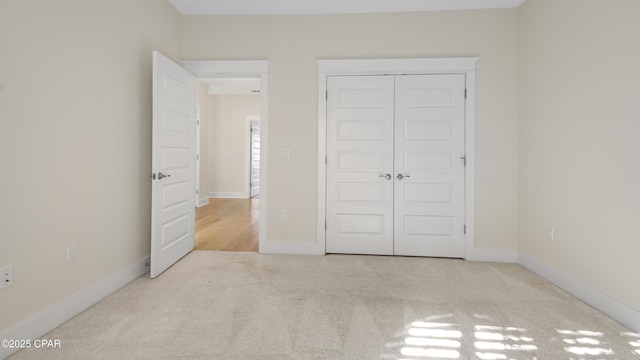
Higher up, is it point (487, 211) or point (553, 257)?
point (487, 211)

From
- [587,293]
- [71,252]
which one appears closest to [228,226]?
[71,252]

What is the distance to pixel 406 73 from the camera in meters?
3.51

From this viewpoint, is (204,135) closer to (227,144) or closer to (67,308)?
(227,144)

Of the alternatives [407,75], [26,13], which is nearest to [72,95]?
[26,13]

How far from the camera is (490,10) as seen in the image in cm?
339

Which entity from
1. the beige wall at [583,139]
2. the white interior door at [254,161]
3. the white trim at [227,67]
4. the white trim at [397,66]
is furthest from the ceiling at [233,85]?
the beige wall at [583,139]

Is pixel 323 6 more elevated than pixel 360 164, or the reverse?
pixel 323 6

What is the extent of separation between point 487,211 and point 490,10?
2.17 metres

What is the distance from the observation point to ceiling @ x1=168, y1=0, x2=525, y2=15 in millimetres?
3305

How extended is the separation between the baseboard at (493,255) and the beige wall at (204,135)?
577 cm

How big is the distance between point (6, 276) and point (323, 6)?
11.2 feet

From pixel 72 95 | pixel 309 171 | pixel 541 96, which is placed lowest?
pixel 309 171

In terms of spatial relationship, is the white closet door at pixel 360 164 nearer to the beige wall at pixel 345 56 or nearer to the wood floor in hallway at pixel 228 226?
the beige wall at pixel 345 56

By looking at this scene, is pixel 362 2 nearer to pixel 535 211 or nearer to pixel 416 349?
pixel 535 211
